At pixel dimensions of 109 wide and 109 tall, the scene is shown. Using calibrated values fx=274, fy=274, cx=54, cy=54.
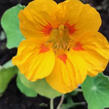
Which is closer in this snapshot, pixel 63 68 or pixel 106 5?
pixel 63 68

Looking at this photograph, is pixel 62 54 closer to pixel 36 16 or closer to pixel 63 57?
pixel 63 57

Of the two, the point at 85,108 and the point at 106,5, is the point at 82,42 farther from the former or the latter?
the point at 106,5

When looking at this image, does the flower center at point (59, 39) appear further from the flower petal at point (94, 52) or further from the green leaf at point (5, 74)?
the green leaf at point (5, 74)

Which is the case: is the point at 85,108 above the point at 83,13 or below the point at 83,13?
below

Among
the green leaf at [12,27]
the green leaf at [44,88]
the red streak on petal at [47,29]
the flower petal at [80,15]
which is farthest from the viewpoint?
the green leaf at [12,27]

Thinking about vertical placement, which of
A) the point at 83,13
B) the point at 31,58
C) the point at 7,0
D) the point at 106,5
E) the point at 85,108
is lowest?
the point at 85,108

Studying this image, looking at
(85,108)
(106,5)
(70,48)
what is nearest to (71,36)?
(70,48)

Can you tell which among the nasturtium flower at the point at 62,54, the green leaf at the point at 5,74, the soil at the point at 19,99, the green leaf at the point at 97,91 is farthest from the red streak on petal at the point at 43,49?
the soil at the point at 19,99

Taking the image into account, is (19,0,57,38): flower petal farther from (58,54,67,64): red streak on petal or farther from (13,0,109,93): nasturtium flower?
(58,54,67,64): red streak on petal
